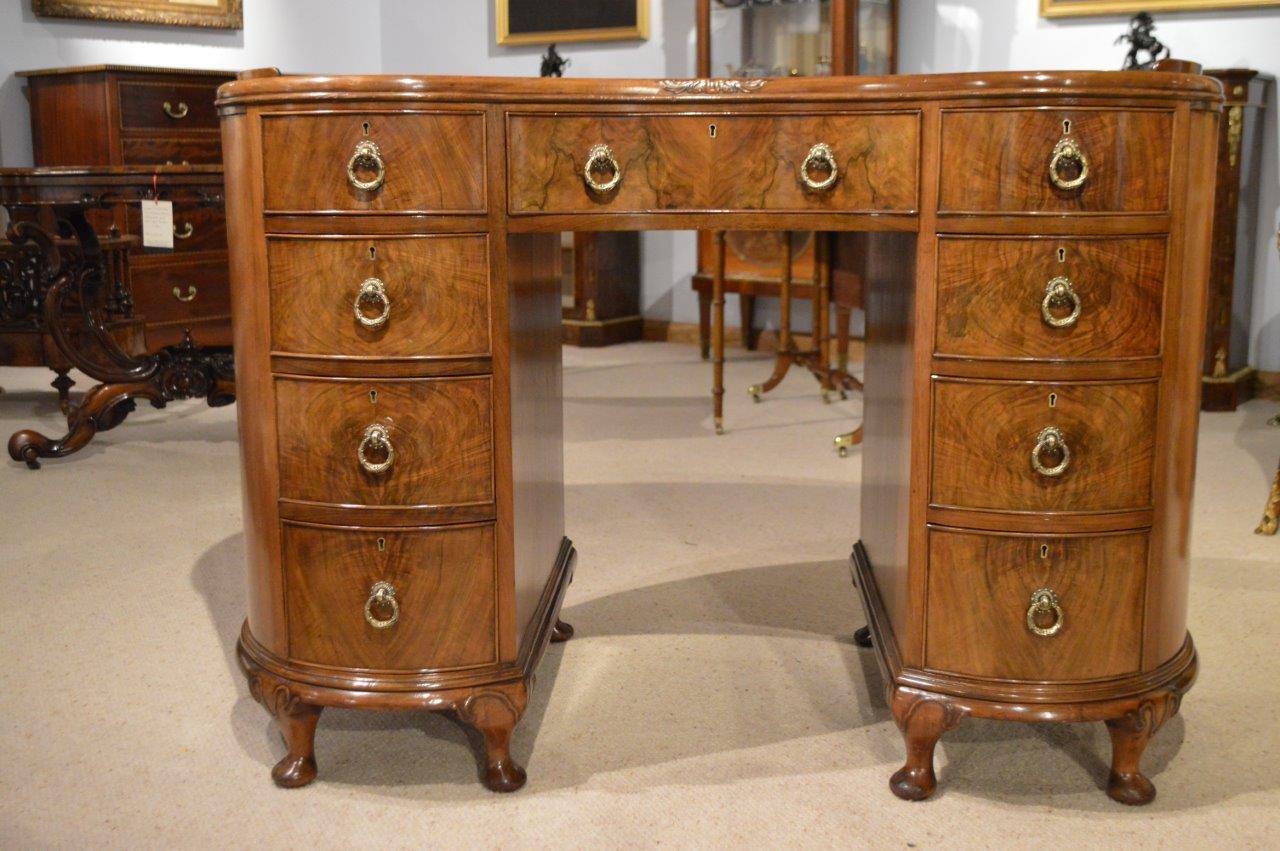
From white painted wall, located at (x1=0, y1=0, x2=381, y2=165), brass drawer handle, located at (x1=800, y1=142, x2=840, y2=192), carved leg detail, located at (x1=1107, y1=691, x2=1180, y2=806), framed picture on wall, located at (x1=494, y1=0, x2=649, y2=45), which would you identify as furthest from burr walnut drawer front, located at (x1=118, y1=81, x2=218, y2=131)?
carved leg detail, located at (x1=1107, y1=691, x2=1180, y2=806)

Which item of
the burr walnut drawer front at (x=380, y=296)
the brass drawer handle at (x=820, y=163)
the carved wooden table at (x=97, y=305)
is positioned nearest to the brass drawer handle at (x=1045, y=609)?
the brass drawer handle at (x=820, y=163)

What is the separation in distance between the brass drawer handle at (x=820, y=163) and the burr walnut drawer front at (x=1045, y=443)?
32 cm

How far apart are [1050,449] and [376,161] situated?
1.01 meters

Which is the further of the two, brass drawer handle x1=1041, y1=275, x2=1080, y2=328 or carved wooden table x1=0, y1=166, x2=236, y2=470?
carved wooden table x1=0, y1=166, x2=236, y2=470

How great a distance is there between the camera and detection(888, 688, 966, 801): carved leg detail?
1935 mm

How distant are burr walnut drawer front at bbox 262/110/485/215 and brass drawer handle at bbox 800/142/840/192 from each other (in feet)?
1.45

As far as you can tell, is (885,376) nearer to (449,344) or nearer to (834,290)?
(449,344)

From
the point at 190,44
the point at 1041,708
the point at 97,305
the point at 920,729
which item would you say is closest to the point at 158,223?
the point at 97,305

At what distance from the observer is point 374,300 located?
1.84 m

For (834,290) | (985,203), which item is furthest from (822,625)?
(834,290)

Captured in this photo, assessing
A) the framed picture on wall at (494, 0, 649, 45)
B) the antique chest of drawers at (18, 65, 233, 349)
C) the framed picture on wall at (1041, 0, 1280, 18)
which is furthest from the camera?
the framed picture on wall at (494, 0, 649, 45)

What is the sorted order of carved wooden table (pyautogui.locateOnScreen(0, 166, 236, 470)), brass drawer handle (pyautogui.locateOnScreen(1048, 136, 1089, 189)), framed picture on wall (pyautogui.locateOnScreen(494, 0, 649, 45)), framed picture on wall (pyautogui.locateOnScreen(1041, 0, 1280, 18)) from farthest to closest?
framed picture on wall (pyautogui.locateOnScreen(494, 0, 649, 45)) → framed picture on wall (pyautogui.locateOnScreen(1041, 0, 1280, 18)) → carved wooden table (pyautogui.locateOnScreen(0, 166, 236, 470)) → brass drawer handle (pyautogui.locateOnScreen(1048, 136, 1089, 189))

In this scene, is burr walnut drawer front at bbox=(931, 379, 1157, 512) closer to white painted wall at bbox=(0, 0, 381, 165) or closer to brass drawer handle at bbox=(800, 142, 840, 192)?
brass drawer handle at bbox=(800, 142, 840, 192)

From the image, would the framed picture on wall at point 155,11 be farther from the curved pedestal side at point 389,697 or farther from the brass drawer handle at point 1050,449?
the brass drawer handle at point 1050,449
